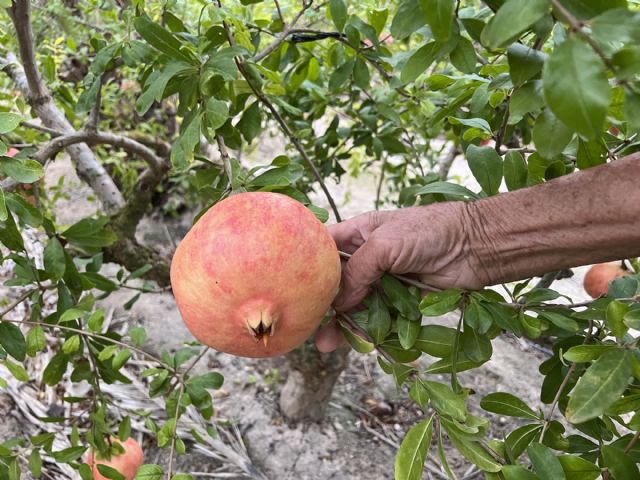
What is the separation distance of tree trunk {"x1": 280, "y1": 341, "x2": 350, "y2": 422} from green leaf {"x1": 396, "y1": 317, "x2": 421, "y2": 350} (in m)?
1.08

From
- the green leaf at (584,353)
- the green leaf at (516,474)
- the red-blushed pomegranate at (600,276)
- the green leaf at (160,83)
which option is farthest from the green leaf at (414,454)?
the red-blushed pomegranate at (600,276)

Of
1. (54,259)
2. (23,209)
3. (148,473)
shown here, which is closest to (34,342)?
(54,259)

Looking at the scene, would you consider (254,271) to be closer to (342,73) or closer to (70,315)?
(70,315)

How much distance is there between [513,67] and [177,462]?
2.06 m

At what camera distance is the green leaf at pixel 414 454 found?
84 cm

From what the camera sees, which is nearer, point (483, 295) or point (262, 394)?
point (483, 295)

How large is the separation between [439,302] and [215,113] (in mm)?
530

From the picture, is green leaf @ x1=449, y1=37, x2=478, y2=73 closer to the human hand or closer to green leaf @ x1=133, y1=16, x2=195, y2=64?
the human hand

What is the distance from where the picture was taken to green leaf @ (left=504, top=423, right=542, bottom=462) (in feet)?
2.88

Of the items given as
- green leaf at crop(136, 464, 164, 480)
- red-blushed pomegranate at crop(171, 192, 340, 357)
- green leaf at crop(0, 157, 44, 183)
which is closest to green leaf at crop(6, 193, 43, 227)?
green leaf at crop(0, 157, 44, 183)

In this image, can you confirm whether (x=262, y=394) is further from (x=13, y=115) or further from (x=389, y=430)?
(x=13, y=115)

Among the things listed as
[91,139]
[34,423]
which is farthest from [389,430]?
[91,139]

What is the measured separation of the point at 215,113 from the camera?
37.3 inches

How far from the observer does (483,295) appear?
3.30ft
